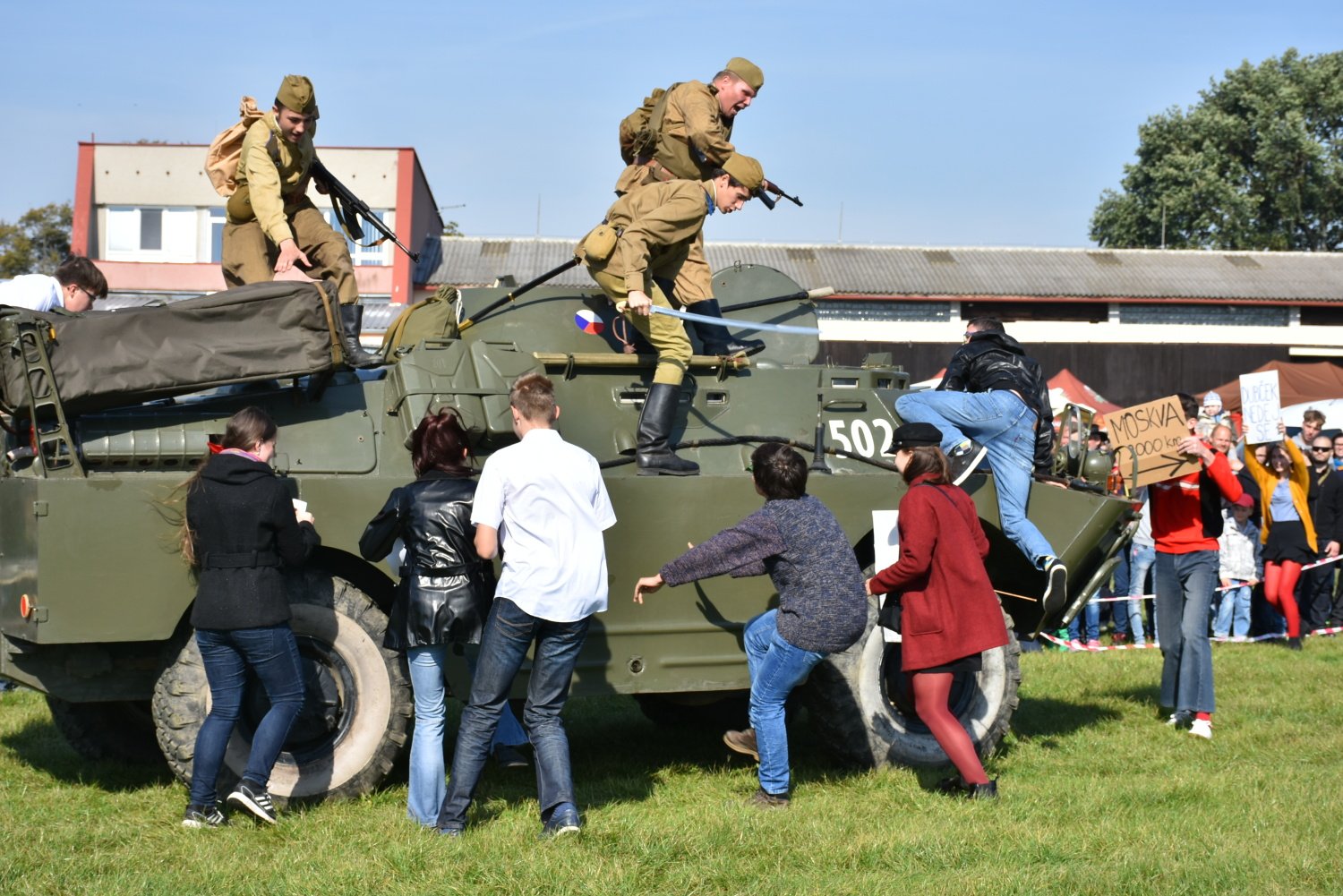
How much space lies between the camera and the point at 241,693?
6312 millimetres

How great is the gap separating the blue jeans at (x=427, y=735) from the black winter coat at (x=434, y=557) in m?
0.11

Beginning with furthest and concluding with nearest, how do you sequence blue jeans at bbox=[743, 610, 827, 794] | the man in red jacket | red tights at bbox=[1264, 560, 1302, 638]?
red tights at bbox=[1264, 560, 1302, 638], the man in red jacket, blue jeans at bbox=[743, 610, 827, 794]

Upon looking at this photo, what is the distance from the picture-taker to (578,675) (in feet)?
23.0

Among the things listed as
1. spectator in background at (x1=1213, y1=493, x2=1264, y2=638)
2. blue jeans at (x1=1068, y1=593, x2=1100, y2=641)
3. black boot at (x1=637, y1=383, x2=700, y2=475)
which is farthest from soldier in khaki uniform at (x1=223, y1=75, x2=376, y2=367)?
spectator in background at (x1=1213, y1=493, x2=1264, y2=638)

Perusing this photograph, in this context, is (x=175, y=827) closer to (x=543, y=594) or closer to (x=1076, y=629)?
(x=543, y=594)

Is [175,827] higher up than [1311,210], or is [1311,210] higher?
[1311,210]

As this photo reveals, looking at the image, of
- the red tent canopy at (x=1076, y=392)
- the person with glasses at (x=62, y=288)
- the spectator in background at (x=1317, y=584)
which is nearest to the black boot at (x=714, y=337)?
the person with glasses at (x=62, y=288)

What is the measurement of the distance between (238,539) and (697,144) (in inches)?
132

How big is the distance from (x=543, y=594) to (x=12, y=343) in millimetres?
2574

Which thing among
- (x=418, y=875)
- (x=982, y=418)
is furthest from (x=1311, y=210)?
(x=418, y=875)

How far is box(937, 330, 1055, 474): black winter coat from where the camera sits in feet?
26.6

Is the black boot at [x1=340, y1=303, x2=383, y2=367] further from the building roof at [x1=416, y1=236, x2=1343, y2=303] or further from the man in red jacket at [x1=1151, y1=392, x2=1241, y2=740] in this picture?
the building roof at [x1=416, y1=236, x2=1343, y2=303]

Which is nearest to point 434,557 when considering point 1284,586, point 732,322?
point 732,322

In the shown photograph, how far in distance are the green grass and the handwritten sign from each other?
9.25 ft
